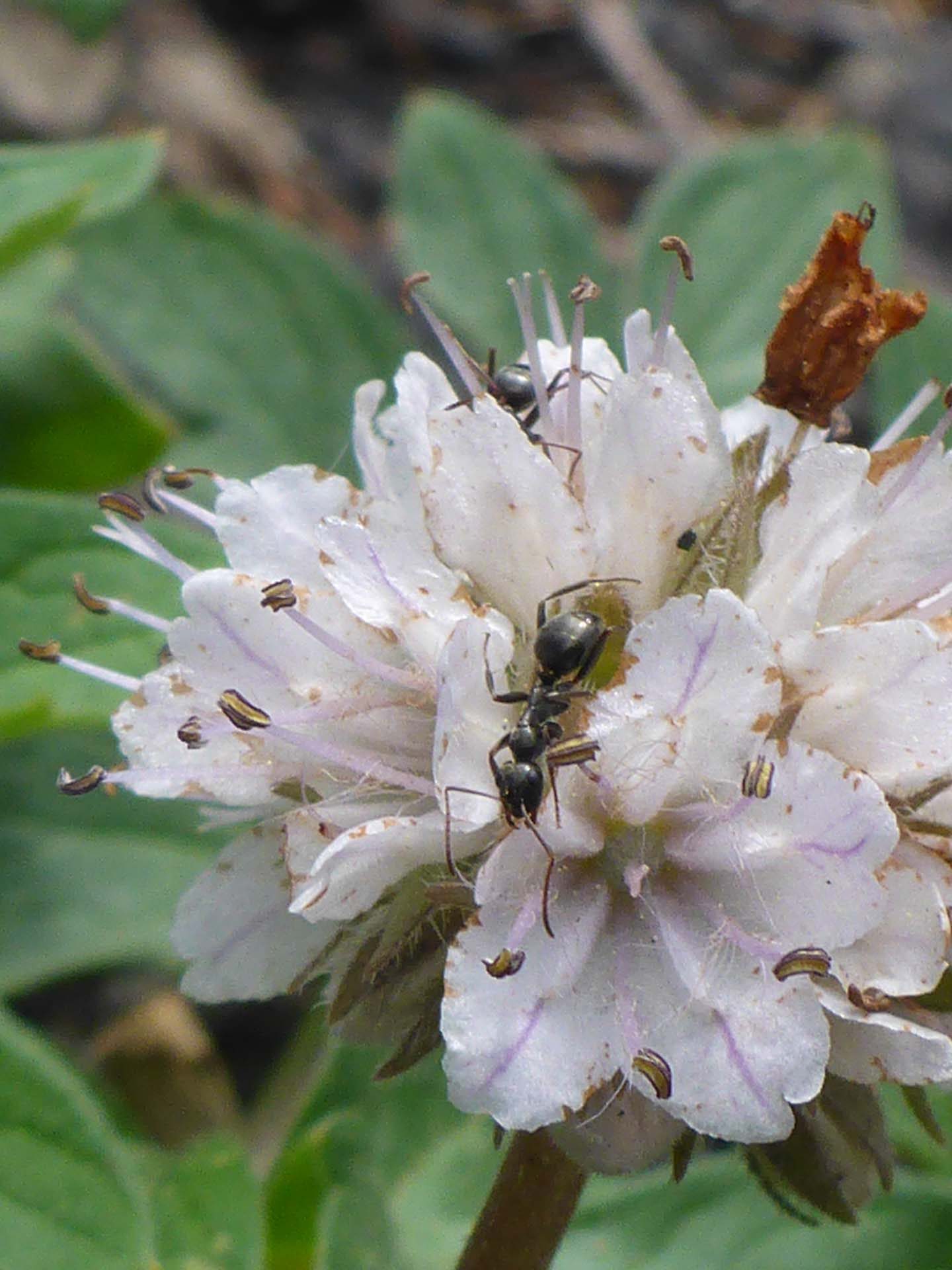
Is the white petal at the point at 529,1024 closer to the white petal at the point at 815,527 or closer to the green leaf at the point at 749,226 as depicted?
the white petal at the point at 815,527

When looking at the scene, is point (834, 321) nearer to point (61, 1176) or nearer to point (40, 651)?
point (40, 651)

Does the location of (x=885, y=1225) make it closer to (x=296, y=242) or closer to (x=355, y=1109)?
(x=355, y=1109)

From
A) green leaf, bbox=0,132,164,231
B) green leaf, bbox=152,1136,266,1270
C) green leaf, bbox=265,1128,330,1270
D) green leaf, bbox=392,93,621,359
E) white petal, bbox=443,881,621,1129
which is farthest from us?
green leaf, bbox=392,93,621,359

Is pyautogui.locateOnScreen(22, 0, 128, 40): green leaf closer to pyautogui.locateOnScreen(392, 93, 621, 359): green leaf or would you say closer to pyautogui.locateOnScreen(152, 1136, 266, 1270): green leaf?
pyautogui.locateOnScreen(392, 93, 621, 359): green leaf

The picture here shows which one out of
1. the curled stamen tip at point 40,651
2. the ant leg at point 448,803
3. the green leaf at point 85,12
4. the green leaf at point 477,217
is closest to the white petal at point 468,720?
the ant leg at point 448,803

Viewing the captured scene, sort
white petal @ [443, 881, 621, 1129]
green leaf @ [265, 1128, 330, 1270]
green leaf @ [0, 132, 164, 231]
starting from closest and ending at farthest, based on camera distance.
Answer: white petal @ [443, 881, 621, 1129]
green leaf @ [265, 1128, 330, 1270]
green leaf @ [0, 132, 164, 231]

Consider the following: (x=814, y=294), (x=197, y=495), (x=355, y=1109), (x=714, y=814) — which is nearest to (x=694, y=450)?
(x=814, y=294)

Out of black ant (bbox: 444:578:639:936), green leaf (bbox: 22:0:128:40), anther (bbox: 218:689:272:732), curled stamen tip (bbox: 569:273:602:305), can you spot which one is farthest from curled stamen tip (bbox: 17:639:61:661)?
green leaf (bbox: 22:0:128:40)
